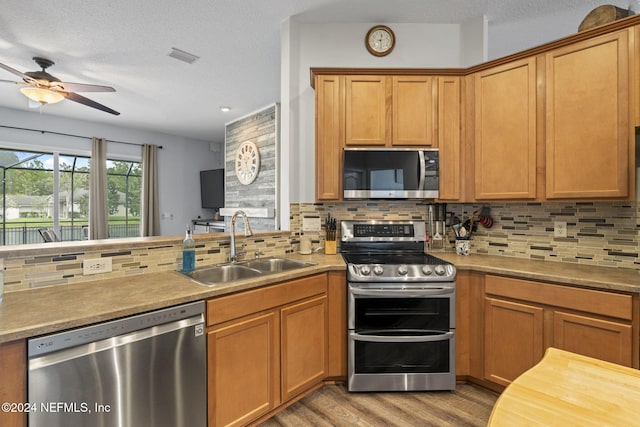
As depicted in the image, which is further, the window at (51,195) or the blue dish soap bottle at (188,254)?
the window at (51,195)

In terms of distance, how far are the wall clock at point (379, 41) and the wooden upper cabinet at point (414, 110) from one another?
1.52 feet

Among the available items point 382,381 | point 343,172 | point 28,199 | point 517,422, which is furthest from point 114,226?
point 517,422

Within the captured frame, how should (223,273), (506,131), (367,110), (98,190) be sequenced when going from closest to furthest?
(223,273), (506,131), (367,110), (98,190)

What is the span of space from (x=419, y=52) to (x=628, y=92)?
58.0 inches

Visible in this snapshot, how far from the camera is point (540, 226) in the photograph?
227 cm

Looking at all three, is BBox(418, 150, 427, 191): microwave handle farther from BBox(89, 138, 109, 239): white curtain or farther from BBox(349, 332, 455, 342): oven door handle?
BBox(89, 138, 109, 239): white curtain

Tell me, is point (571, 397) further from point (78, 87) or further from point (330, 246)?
point (78, 87)

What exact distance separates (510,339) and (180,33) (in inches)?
138

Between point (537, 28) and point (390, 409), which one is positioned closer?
point (390, 409)

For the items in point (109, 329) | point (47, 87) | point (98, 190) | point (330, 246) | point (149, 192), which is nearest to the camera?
point (109, 329)

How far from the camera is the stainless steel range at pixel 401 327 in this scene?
78.4 inches

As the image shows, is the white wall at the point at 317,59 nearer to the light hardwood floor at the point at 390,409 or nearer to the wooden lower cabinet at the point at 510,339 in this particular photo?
the light hardwood floor at the point at 390,409

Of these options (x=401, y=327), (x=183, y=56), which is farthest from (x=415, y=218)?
(x=183, y=56)

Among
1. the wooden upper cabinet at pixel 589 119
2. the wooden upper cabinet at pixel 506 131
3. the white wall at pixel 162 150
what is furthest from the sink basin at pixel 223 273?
the white wall at pixel 162 150
